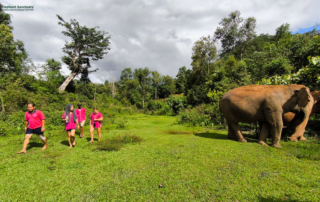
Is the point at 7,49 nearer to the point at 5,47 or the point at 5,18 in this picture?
the point at 5,47

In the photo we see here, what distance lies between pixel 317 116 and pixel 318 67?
413 cm

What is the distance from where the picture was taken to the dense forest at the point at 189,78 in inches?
471

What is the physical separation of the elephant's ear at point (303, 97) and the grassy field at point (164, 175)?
143cm

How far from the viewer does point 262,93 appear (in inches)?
217

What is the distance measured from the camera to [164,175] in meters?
3.52

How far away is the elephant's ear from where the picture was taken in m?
5.07

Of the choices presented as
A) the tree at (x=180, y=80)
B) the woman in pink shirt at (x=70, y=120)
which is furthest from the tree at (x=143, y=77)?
the woman in pink shirt at (x=70, y=120)

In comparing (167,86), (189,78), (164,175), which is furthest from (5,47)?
(167,86)

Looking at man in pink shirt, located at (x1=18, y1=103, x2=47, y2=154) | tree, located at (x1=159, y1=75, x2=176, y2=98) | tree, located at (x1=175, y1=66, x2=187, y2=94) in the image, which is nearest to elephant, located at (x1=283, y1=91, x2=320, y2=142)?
man in pink shirt, located at (x1=18, y1=103, x2=47, y2=154)

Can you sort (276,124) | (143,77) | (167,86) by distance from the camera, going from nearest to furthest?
1. (276,124)
2. (143,77)
3. (167,86)

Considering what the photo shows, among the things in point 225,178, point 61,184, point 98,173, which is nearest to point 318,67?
point 225,178

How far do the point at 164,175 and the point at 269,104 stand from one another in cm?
443

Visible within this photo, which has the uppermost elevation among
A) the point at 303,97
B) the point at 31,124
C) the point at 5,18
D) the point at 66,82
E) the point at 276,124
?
the point at 5,18

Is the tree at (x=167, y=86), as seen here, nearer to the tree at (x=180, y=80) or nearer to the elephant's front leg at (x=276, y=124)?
the tree at (x=180, y=80)
